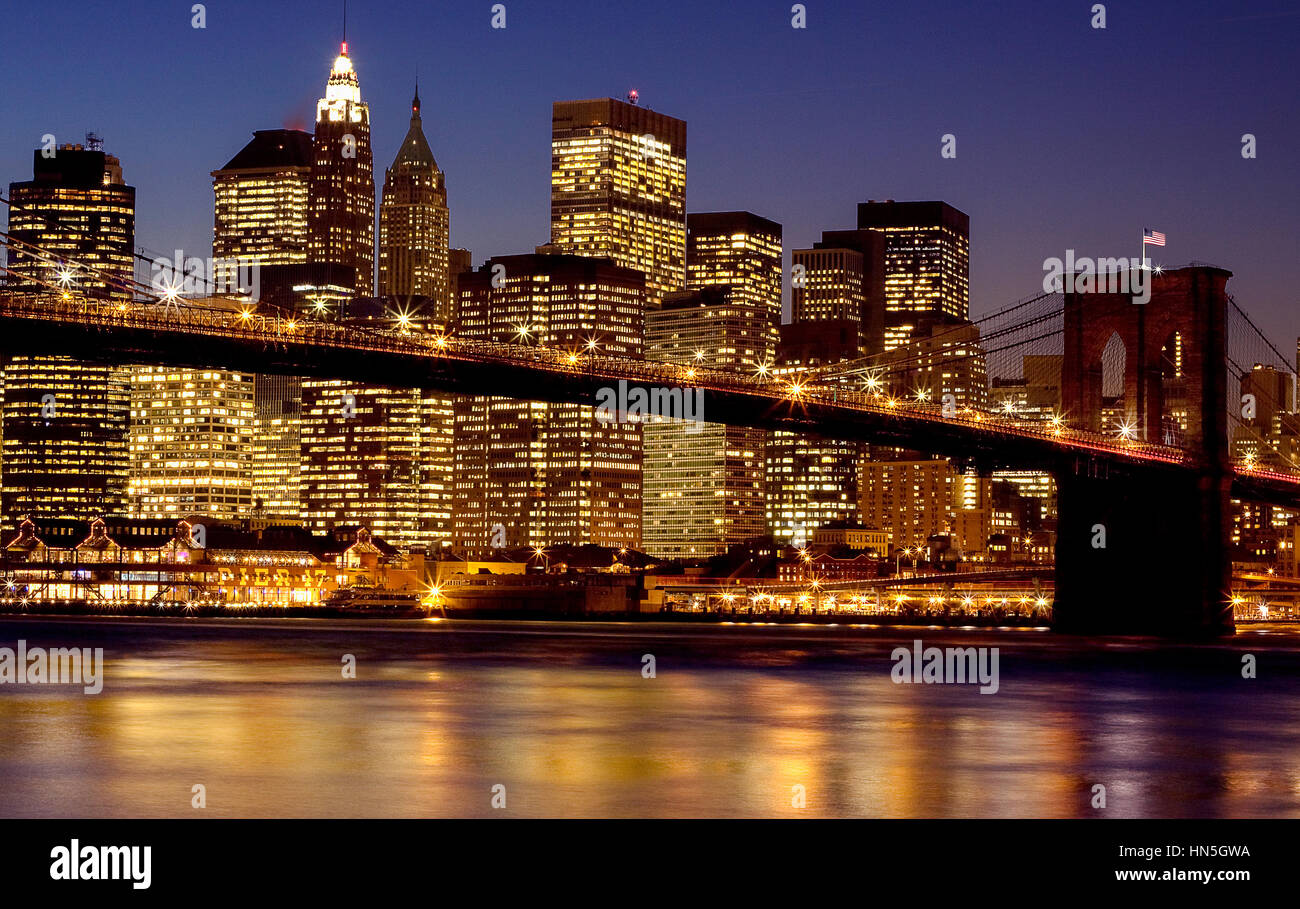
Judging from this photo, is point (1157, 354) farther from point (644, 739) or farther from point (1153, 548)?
point (644, 739)

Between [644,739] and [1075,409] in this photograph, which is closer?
[644,739]

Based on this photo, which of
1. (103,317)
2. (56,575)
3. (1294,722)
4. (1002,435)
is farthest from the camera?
(56,575)

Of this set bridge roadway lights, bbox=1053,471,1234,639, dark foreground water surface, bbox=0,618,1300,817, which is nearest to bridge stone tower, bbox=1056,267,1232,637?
bridge roadway lights, bbox=1053,471,1234,639

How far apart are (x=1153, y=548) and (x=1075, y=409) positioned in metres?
8.79

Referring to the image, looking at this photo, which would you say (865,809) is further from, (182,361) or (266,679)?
(182,361)

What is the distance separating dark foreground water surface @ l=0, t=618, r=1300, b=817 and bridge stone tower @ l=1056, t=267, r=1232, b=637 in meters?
13.3

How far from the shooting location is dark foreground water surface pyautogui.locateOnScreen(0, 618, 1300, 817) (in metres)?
22.6

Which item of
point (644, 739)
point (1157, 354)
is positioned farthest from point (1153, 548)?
point (644, 739)

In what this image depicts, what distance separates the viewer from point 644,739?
3022 cm

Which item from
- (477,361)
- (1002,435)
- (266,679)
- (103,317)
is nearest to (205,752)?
(266,679)

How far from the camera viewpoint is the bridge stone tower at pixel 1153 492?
7094 cm

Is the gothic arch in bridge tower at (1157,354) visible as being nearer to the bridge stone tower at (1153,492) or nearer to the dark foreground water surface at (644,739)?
the bridge stone tower at (1153,492)
